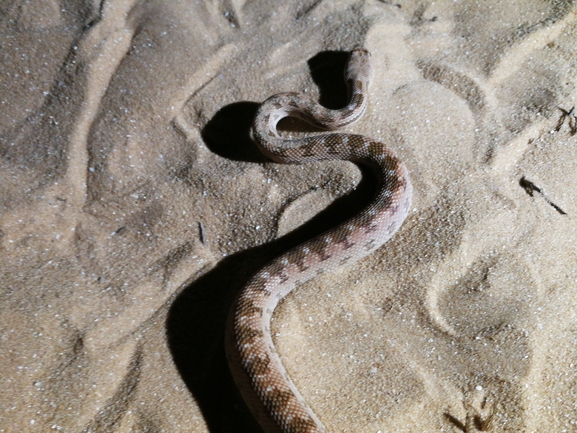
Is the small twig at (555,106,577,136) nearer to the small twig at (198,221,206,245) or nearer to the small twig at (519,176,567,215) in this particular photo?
Result: the small twig at (519,176,567,215)

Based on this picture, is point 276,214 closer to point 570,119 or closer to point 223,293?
point 223,293

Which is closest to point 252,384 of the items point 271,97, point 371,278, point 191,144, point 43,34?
point 371,278

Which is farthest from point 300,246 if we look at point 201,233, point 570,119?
point 570,119

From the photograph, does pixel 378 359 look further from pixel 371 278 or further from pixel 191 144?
pixel 191 144

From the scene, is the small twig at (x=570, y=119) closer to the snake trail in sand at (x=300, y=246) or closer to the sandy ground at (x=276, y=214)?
the sandy ground at (x=276, y=214)

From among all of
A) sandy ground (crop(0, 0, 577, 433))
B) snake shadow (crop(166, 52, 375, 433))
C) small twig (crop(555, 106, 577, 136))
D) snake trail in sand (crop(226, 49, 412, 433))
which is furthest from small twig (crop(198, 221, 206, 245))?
small twig (crop(555, 106, 577, 136))

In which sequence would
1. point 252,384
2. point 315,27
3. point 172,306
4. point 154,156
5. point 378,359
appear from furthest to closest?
point 315,27 → point 154,156 → point 172,306 → point 378,359 → point 252,384
